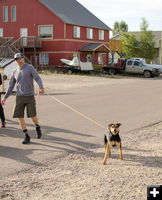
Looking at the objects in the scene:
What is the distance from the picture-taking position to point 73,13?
143 feet

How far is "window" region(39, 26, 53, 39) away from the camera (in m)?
40.4

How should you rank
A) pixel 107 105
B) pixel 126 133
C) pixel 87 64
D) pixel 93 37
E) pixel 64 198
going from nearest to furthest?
pixel 64 198 → pixel 126 133 → pixel 107 105 → pixel 87 64 → pixel 93 37

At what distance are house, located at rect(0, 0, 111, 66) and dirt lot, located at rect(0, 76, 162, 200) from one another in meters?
33.1

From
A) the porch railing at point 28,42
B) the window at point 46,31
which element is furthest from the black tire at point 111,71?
the porch railing at point 28,42

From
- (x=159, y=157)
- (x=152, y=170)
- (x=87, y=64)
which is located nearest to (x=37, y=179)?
(x=152, y=170)

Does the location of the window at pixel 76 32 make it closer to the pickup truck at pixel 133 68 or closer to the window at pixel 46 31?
the window at pixel 46 31

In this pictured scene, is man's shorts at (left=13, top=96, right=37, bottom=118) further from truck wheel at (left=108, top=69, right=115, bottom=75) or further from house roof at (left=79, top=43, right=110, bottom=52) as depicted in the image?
house roof at (left=79, top=43, right=110, bottom=52)

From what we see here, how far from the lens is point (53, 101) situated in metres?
14.4

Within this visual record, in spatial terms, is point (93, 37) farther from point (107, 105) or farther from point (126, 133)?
point (126, 133)

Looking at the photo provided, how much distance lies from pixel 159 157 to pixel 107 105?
23.6 ft

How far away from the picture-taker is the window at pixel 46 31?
133ft

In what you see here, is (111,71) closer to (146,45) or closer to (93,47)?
(93,47)

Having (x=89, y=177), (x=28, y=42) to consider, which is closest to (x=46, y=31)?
(x=28, y=42)

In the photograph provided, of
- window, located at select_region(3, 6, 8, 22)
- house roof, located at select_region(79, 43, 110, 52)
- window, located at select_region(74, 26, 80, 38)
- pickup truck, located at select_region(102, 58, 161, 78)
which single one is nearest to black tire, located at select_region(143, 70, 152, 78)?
pickup truck, located at select_region(102, 58, 161, 78)
